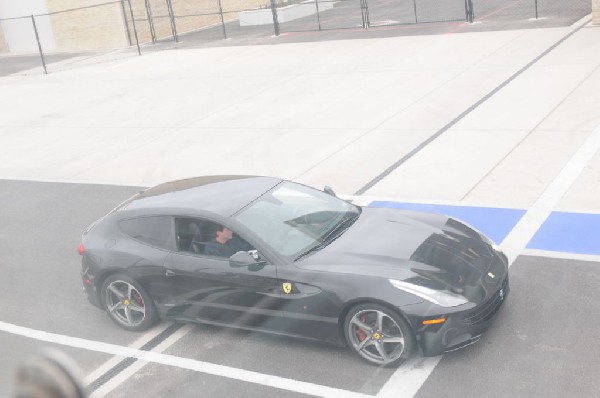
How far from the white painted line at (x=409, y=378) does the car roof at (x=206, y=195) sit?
7.32 ft

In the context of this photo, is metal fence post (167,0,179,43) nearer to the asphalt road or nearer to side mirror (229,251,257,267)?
the asphalt road

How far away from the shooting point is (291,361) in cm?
764

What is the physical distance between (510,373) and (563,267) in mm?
2312

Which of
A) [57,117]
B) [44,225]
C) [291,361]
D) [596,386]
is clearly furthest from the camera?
[57,117]

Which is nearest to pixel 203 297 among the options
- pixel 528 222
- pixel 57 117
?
pixel 528 222

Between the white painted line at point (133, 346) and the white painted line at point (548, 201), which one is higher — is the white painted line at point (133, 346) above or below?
above

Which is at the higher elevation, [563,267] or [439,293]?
[439,293]

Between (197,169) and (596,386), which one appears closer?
(596,386)

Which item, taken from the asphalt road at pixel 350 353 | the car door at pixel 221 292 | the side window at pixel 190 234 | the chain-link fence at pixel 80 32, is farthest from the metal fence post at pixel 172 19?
the car door at pixel 221 292

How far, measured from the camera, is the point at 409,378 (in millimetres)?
7062

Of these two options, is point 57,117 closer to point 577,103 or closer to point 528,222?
point 577,103

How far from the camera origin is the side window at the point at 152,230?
8.42 m

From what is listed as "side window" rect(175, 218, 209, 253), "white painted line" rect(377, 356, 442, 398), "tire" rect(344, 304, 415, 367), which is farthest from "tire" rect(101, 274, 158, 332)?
"white painted line" rect(377, 356, 442, 398)

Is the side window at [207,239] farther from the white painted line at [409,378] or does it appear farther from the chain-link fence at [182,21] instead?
the chain-link fence at [182,21]
